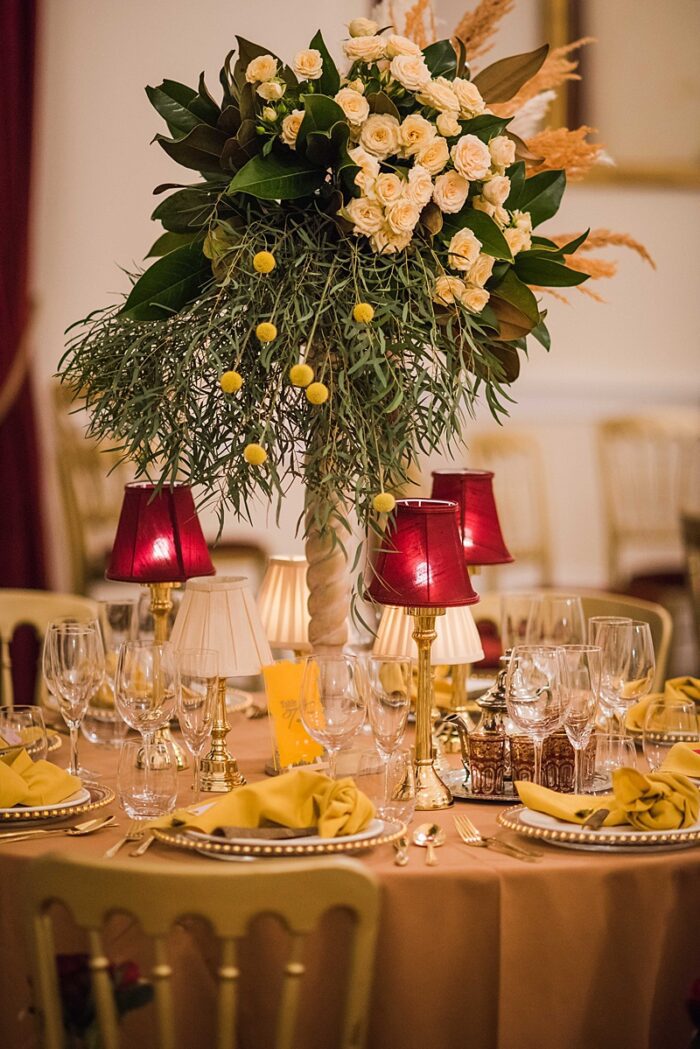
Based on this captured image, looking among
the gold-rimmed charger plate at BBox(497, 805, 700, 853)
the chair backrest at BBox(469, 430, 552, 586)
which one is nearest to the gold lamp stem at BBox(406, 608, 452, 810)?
the gold-rimmed charger plate at BBox(497, 805, 700, 853)

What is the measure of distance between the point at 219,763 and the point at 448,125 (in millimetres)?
1015

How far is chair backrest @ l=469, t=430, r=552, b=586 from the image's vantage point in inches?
219

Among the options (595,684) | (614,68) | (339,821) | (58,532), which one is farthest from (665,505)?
(339,821)

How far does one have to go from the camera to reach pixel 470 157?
6.28ft

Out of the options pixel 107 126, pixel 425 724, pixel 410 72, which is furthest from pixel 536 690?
pixel 107 126

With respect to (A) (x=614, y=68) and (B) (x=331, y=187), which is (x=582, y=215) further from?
(B) (x=331, y=187)

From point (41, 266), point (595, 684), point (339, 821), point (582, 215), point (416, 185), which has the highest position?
point (582, 215)

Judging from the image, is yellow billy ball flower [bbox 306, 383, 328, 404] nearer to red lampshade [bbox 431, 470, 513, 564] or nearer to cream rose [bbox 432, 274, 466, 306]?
cream rose [bbox 432, 274, 466, 306]

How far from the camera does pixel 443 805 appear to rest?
6.39ft

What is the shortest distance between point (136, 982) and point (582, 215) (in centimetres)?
482

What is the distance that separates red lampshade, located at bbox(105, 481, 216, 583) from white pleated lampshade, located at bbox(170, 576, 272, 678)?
0.19 meters

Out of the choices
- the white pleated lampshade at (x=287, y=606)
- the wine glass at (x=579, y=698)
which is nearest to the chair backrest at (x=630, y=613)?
the white pleated lampshade at (x=287, y=606)

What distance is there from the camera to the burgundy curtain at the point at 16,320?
456 cm

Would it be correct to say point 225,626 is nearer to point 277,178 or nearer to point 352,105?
point 277,178
